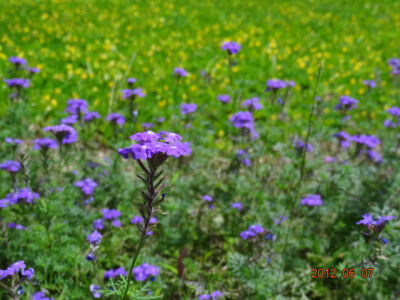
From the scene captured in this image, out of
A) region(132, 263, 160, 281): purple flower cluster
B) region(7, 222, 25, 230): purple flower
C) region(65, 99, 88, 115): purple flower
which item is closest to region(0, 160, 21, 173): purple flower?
region(7, 222, 25, 230): purple flower

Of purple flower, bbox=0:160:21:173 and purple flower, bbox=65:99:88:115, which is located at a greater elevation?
purple flower, bbox=65:99:88:115

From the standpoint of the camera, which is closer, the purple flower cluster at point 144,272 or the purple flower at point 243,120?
the purple flower cluster at point 144,272

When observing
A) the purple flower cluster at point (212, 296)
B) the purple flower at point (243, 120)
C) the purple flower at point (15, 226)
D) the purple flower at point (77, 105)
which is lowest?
the purple flower cluster at point (212, 296)

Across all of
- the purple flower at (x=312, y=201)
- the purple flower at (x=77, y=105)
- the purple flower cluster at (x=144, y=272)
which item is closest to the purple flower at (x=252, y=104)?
the purple flower at (x=312, y=201)

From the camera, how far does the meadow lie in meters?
2.67

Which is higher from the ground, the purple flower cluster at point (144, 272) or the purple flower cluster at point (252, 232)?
the purple flower cluster at point (252, 232)

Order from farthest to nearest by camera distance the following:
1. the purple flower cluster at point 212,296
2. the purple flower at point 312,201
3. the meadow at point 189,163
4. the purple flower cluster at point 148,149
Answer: the purple flower at point 312,201
the meadow at point 189,163
the purple flower cluster at point 212,296
the purple flower cluster at point 148,149

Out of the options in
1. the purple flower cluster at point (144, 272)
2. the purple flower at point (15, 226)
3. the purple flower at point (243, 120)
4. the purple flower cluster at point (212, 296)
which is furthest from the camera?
the purple flower at point (243, 120)

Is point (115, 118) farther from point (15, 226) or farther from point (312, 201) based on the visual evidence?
point (312, 201)

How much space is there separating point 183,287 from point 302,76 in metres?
5.32

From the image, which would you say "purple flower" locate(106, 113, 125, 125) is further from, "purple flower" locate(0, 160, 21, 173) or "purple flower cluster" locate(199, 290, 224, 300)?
"purple flower cluster" locate(199, 290, 224, 300)

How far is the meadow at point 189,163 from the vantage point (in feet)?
8.76

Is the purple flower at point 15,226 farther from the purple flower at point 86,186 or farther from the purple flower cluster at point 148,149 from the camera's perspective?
the purple flower cluster at point 148,149

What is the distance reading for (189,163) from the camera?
13.5ft
